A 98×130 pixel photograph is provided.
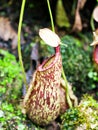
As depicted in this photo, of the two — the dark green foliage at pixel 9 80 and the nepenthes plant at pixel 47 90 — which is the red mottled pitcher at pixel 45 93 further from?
the dark green foliage at pixel 9 80

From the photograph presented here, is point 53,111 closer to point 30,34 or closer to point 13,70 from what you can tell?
point 13,70

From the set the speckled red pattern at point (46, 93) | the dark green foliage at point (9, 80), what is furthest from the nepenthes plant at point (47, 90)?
the dark green foliage at point (9, 80)

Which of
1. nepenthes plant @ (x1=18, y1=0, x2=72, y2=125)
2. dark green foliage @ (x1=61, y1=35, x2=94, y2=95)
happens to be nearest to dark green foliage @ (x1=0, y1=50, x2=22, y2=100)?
nepenthes plant @ (x1=18, y1=0, x2=72, y2=125)

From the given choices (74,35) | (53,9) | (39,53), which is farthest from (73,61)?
(53,9)

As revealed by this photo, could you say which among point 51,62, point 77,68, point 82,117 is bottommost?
point 82,117

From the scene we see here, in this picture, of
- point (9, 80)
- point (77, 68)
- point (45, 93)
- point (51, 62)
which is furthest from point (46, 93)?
point (77, 68)

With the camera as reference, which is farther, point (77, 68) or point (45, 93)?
point (77, 68)

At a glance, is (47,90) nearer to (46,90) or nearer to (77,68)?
(46,90)

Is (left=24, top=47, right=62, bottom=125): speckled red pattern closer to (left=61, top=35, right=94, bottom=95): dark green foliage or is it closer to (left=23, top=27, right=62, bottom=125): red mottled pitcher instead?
(left=23, top=27, right=62, bottom=125): red mottled pitcher
